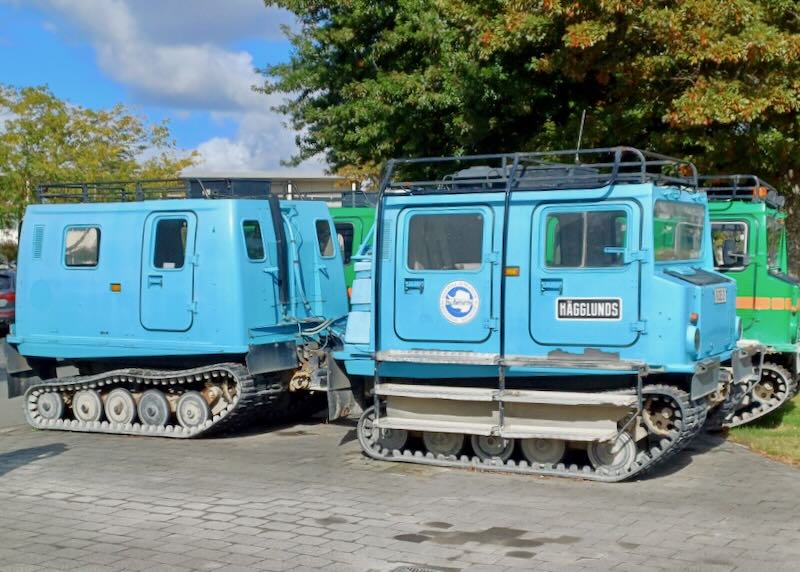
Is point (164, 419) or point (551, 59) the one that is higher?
point (551, 59)

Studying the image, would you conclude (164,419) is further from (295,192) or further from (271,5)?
(271,5)

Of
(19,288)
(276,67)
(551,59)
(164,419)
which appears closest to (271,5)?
(276,67)

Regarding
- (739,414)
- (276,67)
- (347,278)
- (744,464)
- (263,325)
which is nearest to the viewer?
(744,464)

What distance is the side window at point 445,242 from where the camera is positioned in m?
10.5

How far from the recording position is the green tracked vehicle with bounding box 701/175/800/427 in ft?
42.1

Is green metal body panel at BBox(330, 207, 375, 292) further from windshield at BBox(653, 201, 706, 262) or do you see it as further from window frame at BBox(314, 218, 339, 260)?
windshield at BBox(653, 201, 706, 262)

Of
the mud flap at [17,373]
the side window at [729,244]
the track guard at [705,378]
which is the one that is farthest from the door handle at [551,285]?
the mud flap at [17,373]

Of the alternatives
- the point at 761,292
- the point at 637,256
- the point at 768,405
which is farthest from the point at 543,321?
the point at 768,405

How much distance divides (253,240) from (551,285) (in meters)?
3.98

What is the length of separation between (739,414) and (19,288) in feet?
29.5

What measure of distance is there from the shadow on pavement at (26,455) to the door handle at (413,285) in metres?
4.31

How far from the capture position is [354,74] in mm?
20797

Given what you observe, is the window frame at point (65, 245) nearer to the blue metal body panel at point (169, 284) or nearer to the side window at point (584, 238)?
the blue metal body panel at point (169, 284)

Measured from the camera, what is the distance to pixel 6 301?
27922 millimetres
